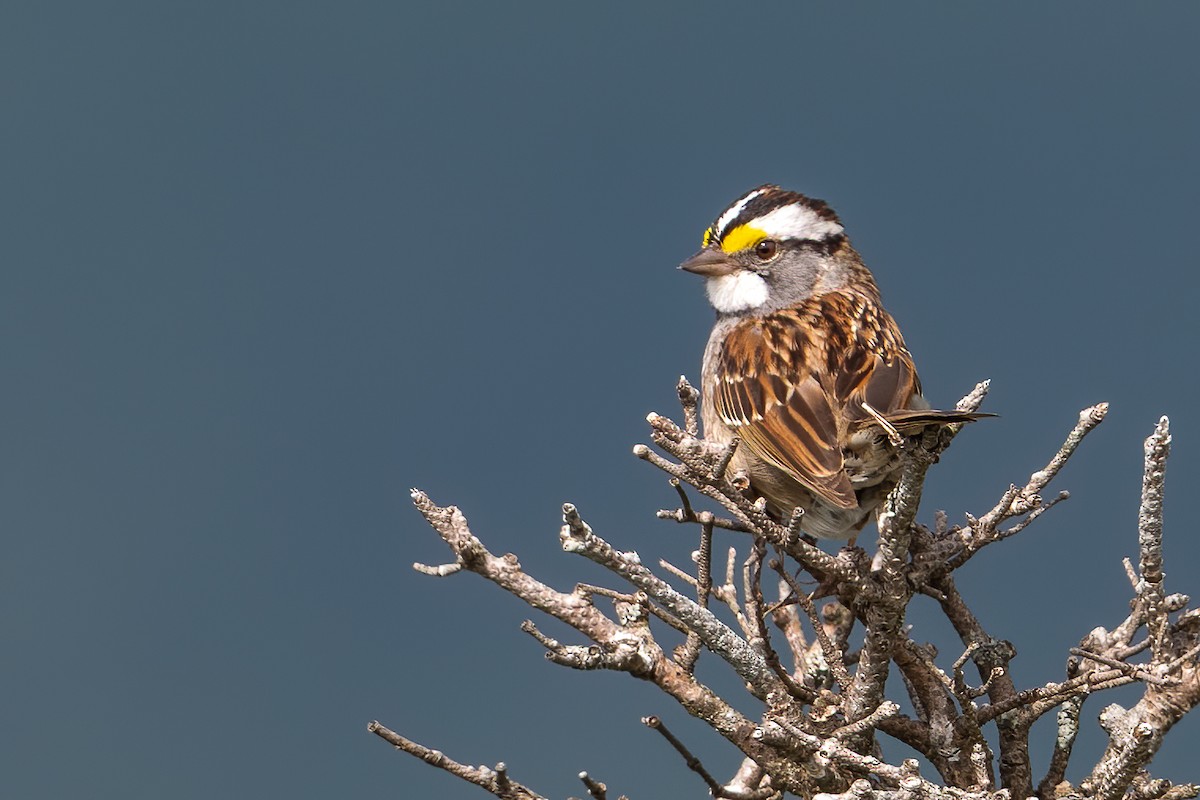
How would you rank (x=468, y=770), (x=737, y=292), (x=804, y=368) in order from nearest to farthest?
(x=468, y=770) < (x=804, y=368) < (x=737, y=292)

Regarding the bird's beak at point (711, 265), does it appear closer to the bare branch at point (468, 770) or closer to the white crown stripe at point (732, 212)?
the white crown stripe at point (732, 212)

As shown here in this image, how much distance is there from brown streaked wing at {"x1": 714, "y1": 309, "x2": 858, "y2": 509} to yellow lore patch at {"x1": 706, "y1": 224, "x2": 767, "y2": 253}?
42 cm

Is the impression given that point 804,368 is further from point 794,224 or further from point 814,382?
point 794,224

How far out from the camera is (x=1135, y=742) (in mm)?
3850

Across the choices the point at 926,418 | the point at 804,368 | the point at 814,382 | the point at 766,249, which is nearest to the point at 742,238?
the point at 766,249

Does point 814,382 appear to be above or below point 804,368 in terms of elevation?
below

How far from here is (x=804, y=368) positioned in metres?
4.89

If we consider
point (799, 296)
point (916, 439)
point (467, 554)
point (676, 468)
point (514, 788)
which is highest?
point (799, 296)

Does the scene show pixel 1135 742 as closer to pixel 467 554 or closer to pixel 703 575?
pixel 703 575

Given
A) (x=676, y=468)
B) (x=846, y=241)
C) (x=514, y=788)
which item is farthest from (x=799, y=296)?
(x=514, y=788)

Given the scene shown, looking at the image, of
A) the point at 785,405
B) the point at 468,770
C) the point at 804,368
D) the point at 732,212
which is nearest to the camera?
the point at 468,770

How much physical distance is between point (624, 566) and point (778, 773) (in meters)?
0.88

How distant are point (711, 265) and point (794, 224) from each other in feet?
1.42

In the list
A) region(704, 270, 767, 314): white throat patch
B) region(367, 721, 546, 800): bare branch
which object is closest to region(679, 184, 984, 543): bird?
region(704, 270, 767, 314): white throat patch
